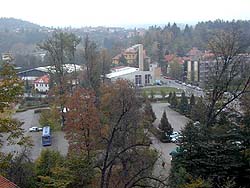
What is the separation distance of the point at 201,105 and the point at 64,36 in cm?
857

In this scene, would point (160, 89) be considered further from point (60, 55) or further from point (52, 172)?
point (52, 172)

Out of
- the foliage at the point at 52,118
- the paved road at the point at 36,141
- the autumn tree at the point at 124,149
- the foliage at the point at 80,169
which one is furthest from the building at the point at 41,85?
the foliage at the point at 80,169

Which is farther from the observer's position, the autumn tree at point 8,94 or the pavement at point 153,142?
the pavement at point 153,142

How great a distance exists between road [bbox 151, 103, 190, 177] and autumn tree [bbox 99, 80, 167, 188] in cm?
70

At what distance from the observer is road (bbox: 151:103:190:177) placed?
1293 centimetres

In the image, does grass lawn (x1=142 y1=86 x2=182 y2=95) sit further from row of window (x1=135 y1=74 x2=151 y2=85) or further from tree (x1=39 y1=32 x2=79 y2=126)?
tree (x1=39 y1=32 x2=79 y2=126)

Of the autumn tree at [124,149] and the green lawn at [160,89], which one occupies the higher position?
the autumn tree at [124,149]

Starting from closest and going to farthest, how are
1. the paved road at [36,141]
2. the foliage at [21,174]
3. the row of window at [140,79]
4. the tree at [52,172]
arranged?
the tree at [52,172] < the foliage at [21,174] < the paved road at [36,141] < the row of window at [140,79]

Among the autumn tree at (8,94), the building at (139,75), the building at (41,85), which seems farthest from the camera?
the building at (139,75)

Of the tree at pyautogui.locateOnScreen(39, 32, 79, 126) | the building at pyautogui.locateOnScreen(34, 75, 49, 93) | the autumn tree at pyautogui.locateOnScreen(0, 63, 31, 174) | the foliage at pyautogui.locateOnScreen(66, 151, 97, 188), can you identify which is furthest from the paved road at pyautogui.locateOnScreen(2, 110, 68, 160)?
the autumn tree at pyautogui.locateOnScreen(0, 63, 31, 174)

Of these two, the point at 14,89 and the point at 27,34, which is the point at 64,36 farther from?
the point at 27,34

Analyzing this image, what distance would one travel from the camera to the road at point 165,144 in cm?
1293

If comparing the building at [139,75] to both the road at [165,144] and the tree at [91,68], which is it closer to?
the road at [165,144]

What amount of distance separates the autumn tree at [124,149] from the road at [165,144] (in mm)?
701
